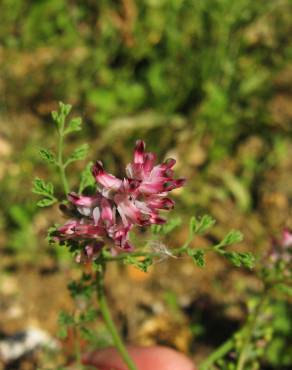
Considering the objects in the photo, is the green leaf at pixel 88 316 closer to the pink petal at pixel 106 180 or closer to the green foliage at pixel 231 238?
the green foliage at pixel 231 238

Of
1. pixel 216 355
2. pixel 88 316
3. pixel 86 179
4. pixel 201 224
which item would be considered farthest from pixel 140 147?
pixel 216 355

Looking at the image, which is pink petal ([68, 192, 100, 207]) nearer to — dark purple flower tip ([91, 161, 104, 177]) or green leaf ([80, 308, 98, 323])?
dark purple flower tip ([91, 161, 104, 177])

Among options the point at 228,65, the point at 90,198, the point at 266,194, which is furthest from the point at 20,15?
the point at 90,198

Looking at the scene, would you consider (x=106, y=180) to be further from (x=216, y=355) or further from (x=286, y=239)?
(x=286, y=239)

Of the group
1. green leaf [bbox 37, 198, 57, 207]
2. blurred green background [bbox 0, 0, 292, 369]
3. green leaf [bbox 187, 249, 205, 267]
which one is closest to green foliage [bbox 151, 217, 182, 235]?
green leaf [bbox 187, 249, 205, 267]

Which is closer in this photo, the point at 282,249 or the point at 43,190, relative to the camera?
the point at 43,190

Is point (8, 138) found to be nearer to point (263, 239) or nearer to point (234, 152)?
point (234, 152)
